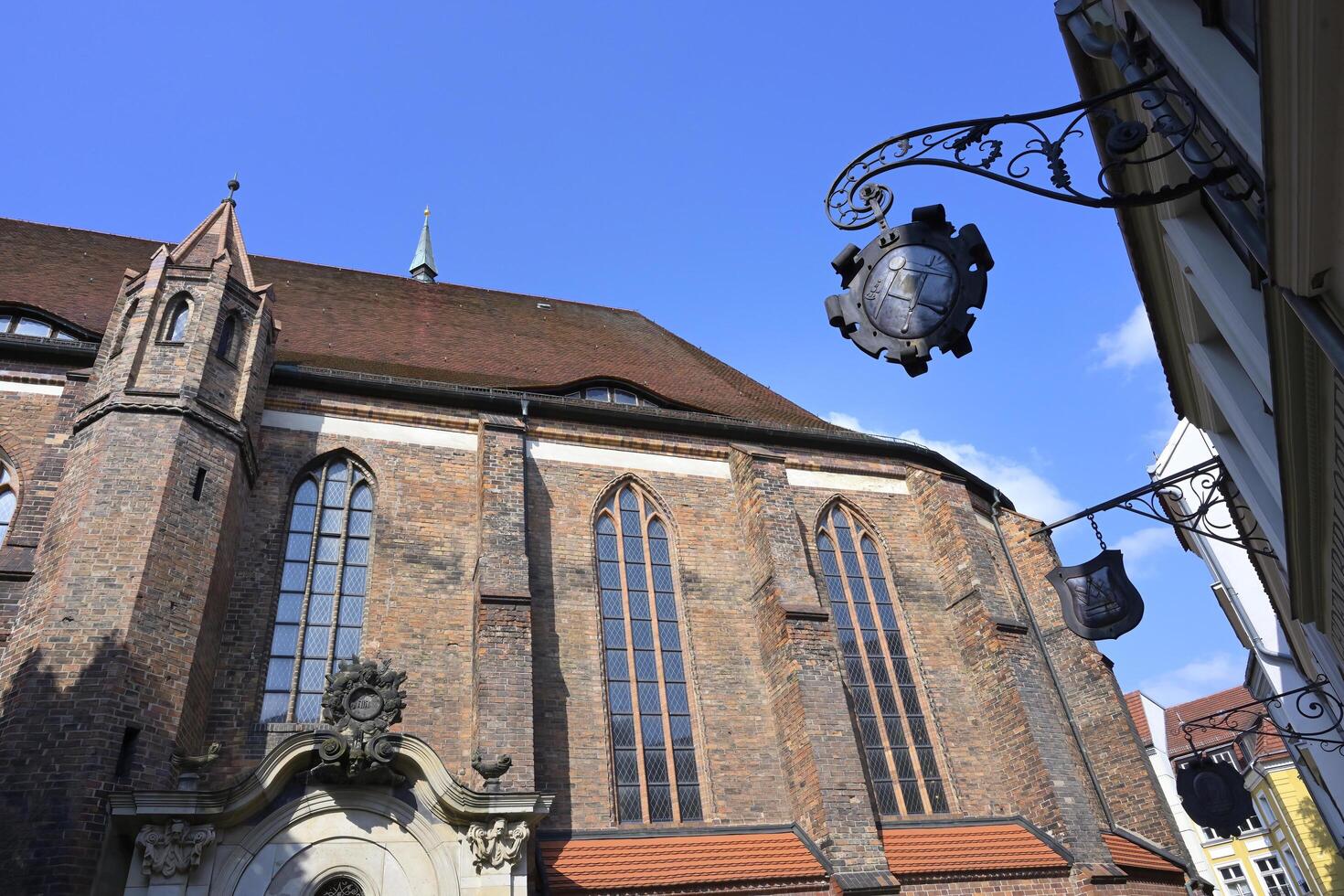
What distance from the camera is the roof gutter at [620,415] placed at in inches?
552

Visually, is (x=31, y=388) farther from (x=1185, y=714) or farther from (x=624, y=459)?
(x=1185, y=714)

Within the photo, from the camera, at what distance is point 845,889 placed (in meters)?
11.0

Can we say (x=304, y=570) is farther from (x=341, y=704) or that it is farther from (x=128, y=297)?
(x=128, y=297)

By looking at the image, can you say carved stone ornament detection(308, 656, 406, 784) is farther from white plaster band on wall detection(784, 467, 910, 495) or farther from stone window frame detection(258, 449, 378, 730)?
white plaster band on wall detection(784, 467, 910, 495)

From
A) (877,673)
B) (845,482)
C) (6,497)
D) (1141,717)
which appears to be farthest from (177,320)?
(1141,717)

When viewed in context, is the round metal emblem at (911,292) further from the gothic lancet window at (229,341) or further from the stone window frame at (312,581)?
the gothic lancet window at (229,341)

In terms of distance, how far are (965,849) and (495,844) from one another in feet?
21.9

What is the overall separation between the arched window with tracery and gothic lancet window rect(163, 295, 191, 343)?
8.19 feet

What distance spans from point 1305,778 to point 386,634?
54.9 feet

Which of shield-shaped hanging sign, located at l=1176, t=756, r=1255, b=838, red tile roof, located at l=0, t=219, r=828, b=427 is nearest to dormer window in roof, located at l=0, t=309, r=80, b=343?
red tile roof, located at l=0, t=219, r=828, b=427

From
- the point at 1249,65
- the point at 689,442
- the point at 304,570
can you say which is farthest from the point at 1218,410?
the point at 304,570

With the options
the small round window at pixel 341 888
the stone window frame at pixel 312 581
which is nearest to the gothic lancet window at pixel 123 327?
the stone window frame at pixel 312 581

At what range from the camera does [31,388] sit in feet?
41.3

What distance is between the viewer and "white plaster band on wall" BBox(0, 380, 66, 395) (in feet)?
40.9
